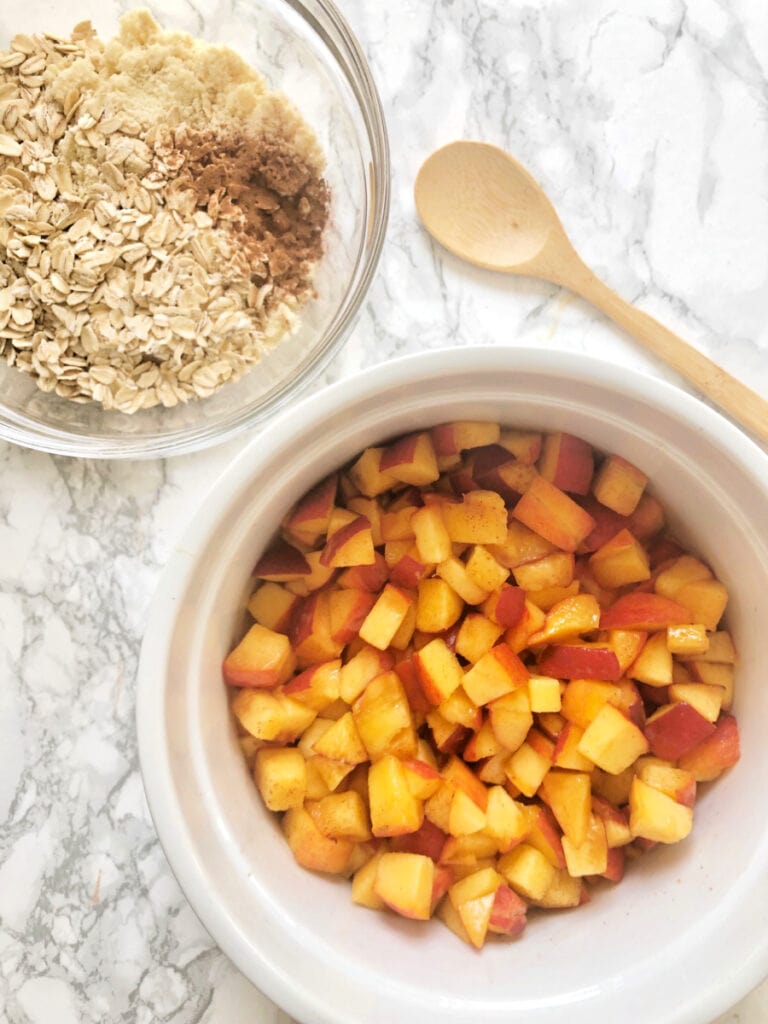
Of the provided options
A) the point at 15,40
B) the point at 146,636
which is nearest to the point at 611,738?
the point at 146,636

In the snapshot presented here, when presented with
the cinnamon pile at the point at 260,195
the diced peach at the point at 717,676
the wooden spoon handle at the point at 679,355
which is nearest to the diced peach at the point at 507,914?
the diced peach at the point at 717,676

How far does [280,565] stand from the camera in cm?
101

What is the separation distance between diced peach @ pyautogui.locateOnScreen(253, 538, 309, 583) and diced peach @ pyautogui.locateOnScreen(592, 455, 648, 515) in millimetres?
340

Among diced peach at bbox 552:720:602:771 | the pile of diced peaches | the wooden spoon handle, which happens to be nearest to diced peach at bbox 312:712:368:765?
the pile of diced peaches

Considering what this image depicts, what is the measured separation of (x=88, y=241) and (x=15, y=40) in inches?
10.5

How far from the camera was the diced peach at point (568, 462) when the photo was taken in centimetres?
99

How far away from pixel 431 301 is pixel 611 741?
1.84ft

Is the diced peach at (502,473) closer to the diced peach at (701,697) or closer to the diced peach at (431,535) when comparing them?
the diced peach at (431,535)

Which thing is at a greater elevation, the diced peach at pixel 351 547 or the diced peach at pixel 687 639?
the diced peach at pixel 687 639

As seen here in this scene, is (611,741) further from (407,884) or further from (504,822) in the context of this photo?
(407,884)

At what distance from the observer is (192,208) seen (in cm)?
106

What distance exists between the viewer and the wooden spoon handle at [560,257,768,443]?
42.5 inches

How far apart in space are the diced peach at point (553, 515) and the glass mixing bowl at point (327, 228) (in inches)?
11.8

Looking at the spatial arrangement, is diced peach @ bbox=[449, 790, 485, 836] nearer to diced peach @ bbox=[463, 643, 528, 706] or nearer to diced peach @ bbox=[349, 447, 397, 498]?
diced peach @ bbox=[463, 643, 528, 706]
